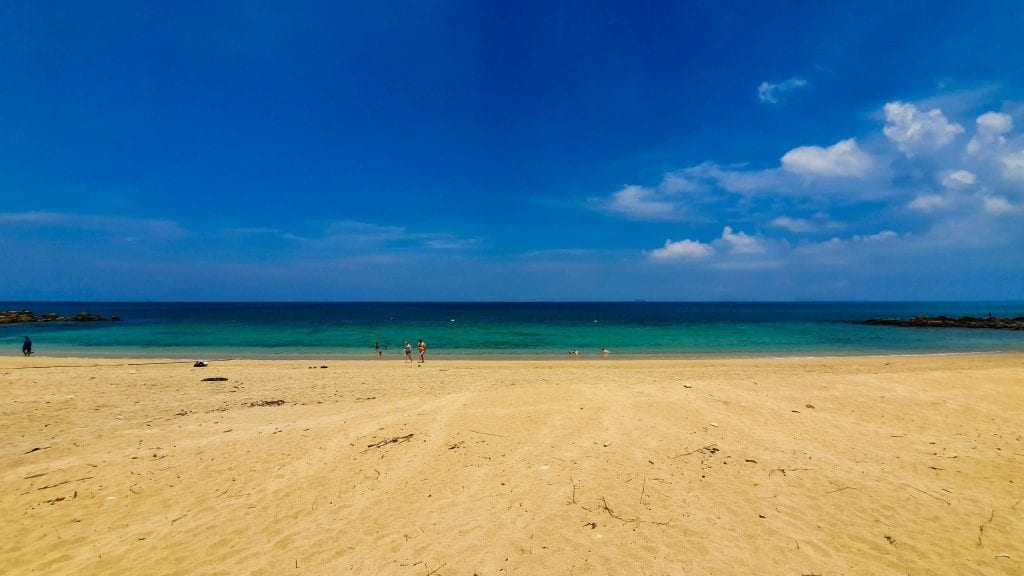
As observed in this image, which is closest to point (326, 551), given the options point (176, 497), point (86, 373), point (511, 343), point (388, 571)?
point (388, 571)

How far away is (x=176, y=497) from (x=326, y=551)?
343 cm

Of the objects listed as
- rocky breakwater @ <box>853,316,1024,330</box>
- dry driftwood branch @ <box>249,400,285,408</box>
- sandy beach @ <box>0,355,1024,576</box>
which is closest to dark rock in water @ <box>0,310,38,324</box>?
sandy beach @ <box>0,355,1024,576</box>

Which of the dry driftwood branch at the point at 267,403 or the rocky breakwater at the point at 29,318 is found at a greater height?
the rocky breakwater at the point at 29,318

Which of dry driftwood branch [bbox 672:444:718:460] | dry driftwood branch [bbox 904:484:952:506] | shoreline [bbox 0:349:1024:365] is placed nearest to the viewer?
dry driftwood branch [bbox 904:484:952:506]

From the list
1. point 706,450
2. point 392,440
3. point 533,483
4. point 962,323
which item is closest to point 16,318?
point 392,440

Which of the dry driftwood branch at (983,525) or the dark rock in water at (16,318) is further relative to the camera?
the dark rock in water at (16,318)

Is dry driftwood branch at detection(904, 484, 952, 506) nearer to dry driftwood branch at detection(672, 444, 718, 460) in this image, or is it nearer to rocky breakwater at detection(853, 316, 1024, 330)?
dry driftwood branch at detection(672, 444, 718, 460)

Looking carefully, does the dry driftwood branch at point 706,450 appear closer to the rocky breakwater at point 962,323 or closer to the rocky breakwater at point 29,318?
the rocky breakwater at point 962,323

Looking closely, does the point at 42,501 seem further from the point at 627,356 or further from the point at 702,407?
the point at 627,356

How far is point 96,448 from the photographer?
30.6ft

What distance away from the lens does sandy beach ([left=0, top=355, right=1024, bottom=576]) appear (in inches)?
209

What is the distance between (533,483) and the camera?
710 centimetres

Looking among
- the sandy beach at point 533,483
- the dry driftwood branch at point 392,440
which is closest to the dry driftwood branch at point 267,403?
the sandy beach at point 533,483

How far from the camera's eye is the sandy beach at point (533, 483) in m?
5.32
